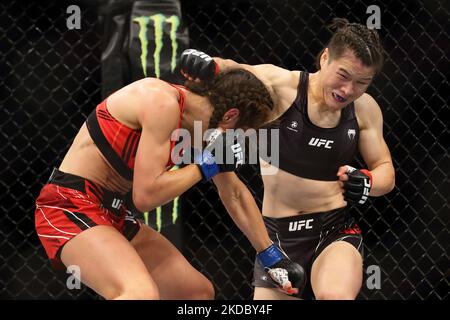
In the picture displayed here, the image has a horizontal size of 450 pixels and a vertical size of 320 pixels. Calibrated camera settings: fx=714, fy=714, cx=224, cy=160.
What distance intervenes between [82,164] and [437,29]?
187 cm

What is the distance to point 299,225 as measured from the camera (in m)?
2.76

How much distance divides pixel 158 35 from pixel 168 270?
118 cm

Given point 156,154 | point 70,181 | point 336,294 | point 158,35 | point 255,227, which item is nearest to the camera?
point 156,154

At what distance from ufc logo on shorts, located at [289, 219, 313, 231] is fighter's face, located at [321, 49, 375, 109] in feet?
1.54

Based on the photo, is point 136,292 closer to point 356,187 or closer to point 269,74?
point 356,187

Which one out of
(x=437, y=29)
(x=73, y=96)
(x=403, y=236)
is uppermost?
(x=437, y=29)

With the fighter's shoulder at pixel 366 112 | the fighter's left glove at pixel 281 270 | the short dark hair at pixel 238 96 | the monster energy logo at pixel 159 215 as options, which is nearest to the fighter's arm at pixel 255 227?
the fighter's left glove at pixel 281 270

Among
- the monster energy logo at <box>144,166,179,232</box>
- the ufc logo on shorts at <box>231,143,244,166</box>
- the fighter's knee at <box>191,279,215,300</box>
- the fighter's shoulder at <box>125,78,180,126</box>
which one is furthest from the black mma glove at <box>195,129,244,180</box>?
the monster energy logo at <box>144,166,179,232</box>

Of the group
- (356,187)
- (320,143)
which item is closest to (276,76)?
(320,143)

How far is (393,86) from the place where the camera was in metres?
3.28

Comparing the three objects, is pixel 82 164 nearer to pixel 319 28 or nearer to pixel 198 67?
pixel 198 67

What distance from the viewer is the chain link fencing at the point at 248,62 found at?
3.24m

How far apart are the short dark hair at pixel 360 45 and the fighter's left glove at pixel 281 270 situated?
74cm

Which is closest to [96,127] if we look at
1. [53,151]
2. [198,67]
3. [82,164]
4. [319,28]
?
[82,164]
